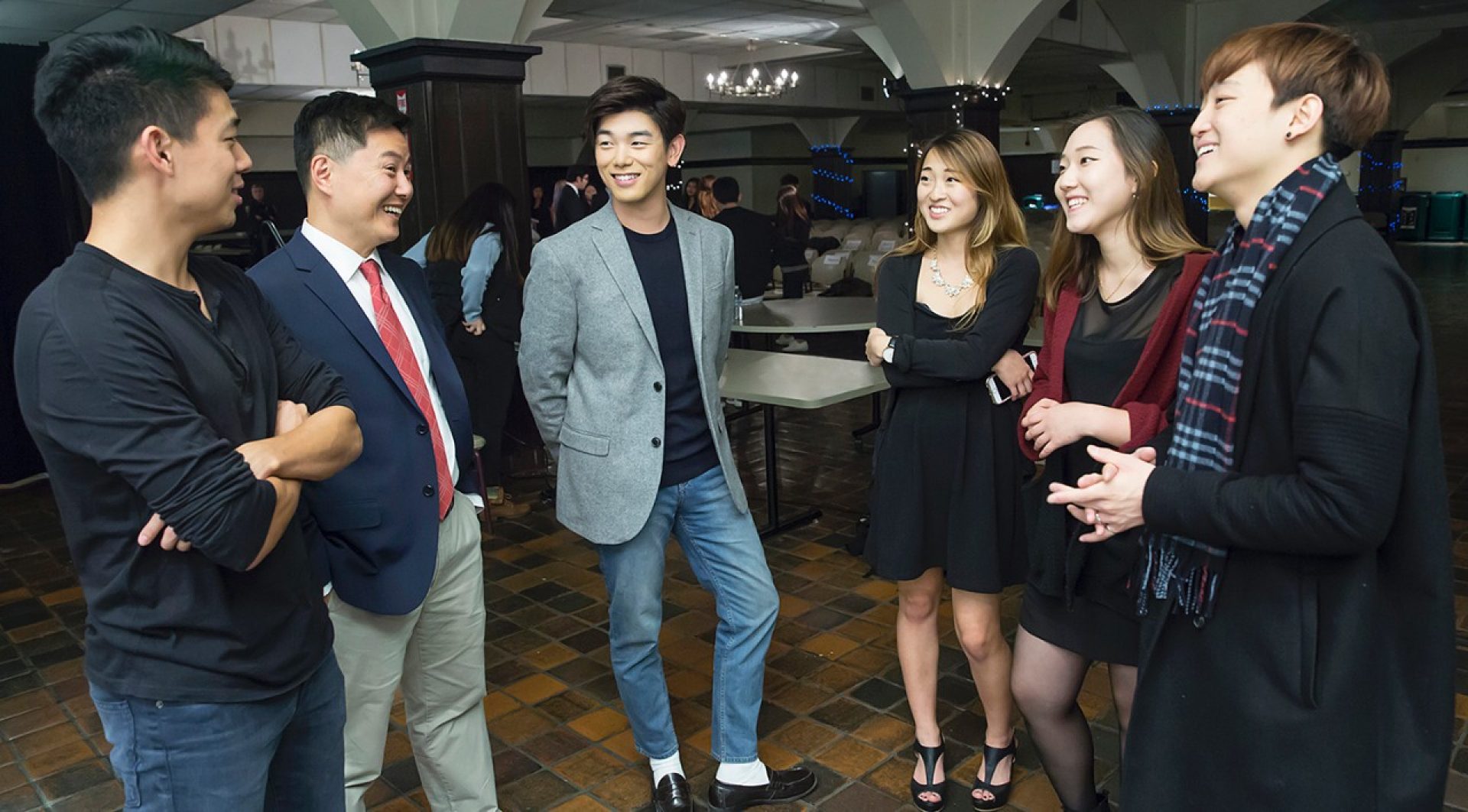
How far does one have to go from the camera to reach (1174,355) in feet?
6.57

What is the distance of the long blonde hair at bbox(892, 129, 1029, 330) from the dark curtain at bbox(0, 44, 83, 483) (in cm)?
573

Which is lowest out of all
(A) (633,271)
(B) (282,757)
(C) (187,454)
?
(B) (282,757)

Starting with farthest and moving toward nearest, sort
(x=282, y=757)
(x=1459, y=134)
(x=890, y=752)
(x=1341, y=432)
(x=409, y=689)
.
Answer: (x=1459, y=134) → (x=890, y=752) → (x=409, y=689) → (x=282, y=757) → (x=1341, y=432)

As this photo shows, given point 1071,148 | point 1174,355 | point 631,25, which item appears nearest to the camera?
point 1174,355

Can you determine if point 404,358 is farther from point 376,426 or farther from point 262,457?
point 262,457

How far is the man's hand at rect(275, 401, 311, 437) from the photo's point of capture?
1.70m

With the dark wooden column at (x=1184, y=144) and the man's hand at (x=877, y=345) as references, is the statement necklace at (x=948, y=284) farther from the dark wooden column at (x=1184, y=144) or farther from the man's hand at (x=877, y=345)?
the dark wooden column at (x=1184, y=144)

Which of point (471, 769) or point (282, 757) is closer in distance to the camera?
point (282, 757)

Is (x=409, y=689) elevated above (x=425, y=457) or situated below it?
below

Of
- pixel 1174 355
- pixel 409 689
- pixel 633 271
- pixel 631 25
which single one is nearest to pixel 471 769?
pixel 409 689

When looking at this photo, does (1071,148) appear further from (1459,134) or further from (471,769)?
(1459,134)

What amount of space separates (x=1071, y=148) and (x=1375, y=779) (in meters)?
1.26

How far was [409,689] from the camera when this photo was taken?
2.36m

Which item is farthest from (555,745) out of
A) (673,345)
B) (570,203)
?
(570,203)
